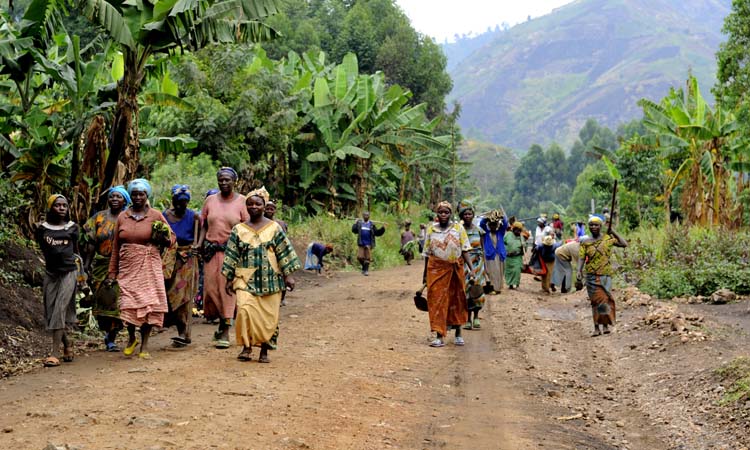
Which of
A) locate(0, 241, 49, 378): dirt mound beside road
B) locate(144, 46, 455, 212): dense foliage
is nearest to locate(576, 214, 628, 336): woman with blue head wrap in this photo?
locate(0, 241, 49, 378): dirt mound beside road

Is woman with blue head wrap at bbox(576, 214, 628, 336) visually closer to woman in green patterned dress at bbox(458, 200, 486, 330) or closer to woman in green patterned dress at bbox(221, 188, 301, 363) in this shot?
woman in green patterned dress at bbox(458, 200, 486, 330)

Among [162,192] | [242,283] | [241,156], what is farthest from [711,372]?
[241,156]

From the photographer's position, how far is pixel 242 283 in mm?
8711

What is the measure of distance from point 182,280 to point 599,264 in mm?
5895

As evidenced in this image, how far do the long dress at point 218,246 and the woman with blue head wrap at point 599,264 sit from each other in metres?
5.11

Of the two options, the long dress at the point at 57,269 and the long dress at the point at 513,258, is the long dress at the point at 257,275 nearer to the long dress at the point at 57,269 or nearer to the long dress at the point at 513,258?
the long dress at the point at 57,269

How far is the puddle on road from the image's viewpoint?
15.4 meters

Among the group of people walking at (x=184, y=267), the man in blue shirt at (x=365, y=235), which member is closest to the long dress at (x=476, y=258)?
the group of people walking at (x=184, y=267)

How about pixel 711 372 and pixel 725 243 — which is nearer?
pixel 711 372

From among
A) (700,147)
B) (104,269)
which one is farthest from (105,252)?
(700,147)

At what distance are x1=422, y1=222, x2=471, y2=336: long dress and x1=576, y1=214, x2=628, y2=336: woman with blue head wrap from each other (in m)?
2.25

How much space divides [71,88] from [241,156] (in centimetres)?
1279

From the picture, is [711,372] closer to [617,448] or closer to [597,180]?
[617,448]

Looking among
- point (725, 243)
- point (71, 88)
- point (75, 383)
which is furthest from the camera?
point (725, 243)
